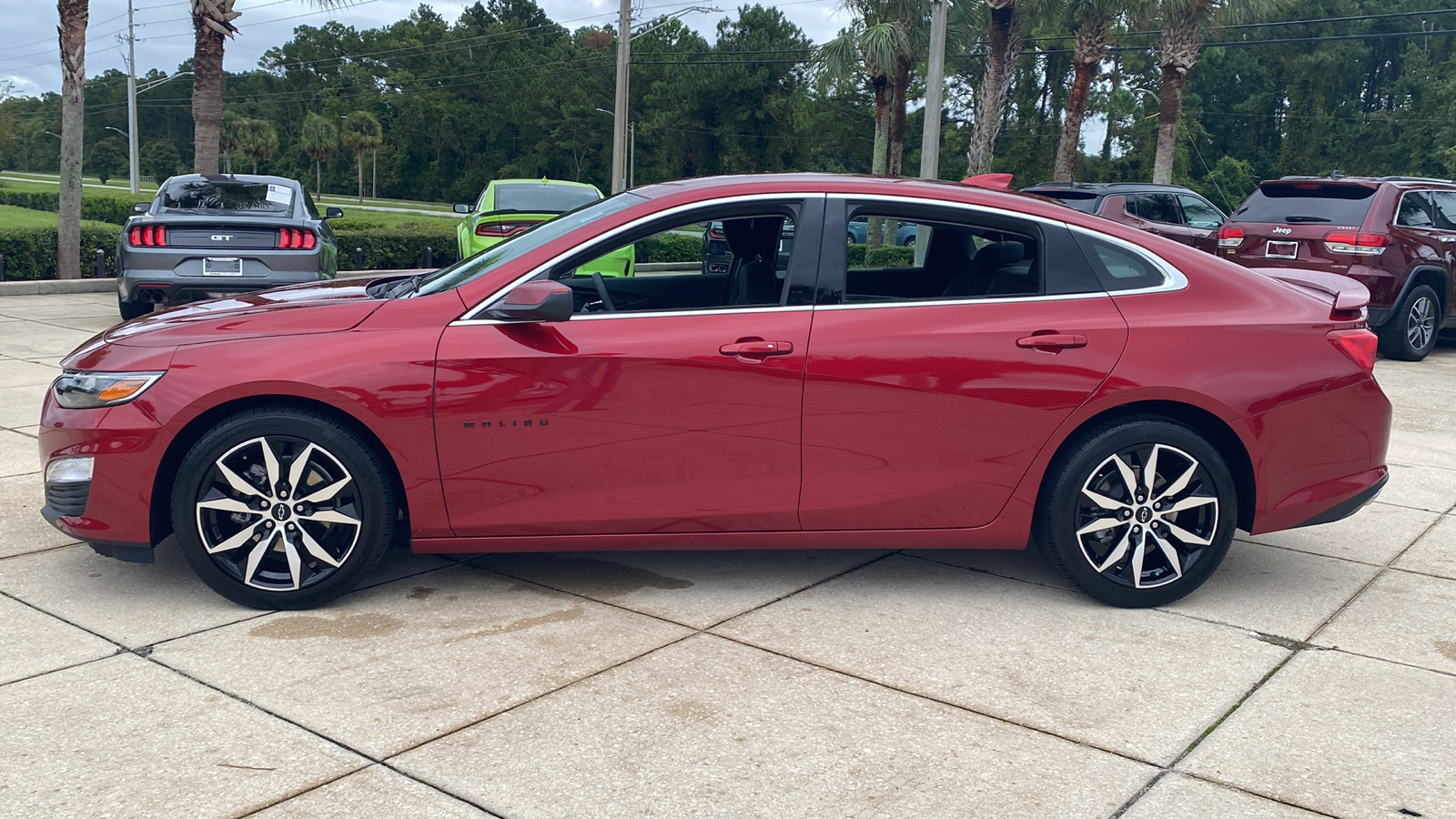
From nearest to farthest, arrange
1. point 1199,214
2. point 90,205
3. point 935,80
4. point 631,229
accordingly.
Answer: point 631,229 → point 1199,214 → point 935,80 → point 90,205

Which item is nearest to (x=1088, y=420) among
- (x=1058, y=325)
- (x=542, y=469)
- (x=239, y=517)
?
(x=1058, y=325)

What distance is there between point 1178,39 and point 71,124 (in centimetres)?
2208

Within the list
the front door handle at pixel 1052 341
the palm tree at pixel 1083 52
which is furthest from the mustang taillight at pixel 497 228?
the palm tree at pixel 1083 52

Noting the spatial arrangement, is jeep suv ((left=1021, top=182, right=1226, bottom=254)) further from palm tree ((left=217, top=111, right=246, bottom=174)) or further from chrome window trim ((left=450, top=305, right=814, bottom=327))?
palm tree ((left=217, top=111, right=246, bottom=174))

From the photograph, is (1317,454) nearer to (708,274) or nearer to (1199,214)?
(708,274)

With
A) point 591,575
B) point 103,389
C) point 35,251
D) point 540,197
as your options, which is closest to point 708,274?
point 591,575

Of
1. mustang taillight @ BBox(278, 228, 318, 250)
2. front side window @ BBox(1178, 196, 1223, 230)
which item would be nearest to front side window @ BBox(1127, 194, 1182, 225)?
front side window @ BBox(1178, 196, 1223, 230)

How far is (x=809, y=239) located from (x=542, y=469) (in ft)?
4.22

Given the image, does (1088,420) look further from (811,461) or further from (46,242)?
(46,242)

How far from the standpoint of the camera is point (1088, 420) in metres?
4.38

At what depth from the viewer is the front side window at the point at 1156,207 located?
13984 mm

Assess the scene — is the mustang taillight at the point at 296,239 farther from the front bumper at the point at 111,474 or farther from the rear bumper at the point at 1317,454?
the rear bumper at the point at 1317,454

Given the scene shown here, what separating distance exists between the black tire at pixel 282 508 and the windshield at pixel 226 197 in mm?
7800

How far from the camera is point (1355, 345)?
454 centimetres
